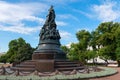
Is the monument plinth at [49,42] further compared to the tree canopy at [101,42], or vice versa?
the tree canopy at [101,42]

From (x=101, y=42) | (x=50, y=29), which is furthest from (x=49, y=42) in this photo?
(x=101, y=42)

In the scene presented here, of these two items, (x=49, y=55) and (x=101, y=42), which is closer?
(x=49, y=55)

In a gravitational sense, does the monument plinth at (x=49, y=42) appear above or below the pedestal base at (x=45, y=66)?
above

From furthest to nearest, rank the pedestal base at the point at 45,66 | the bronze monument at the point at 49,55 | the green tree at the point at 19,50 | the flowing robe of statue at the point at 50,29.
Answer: the green tree at the point at 19,50 < the flowing robe of statue at the point at 50,29 < the bronze monument at the point at 49,55 < the pedestal base at the point at 45,66

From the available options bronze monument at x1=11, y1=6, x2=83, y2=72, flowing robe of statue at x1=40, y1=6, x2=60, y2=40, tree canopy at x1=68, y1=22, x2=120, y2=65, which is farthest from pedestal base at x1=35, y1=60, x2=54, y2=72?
tree canopy at x1=68, y1=22, x2=120, y2=65

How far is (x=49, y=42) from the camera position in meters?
27.0

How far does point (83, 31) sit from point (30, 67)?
36015 mm

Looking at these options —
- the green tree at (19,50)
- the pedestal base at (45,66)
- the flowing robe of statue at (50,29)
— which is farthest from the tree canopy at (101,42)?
the pedestal base at (45,66)

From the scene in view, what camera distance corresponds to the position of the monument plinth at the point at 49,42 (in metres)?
26.0

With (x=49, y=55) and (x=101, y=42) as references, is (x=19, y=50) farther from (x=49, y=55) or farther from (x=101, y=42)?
(x=49, y=55)

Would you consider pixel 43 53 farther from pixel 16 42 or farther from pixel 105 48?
pixel 16 42

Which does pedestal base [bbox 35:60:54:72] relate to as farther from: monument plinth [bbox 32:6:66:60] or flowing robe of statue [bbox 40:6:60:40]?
flowing robe of statue [bbox 40:6:60:40]

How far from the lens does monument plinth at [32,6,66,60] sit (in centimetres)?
2597

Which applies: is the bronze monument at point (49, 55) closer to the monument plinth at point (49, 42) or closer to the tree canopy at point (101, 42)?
the monument plinth at point (49, 42)
